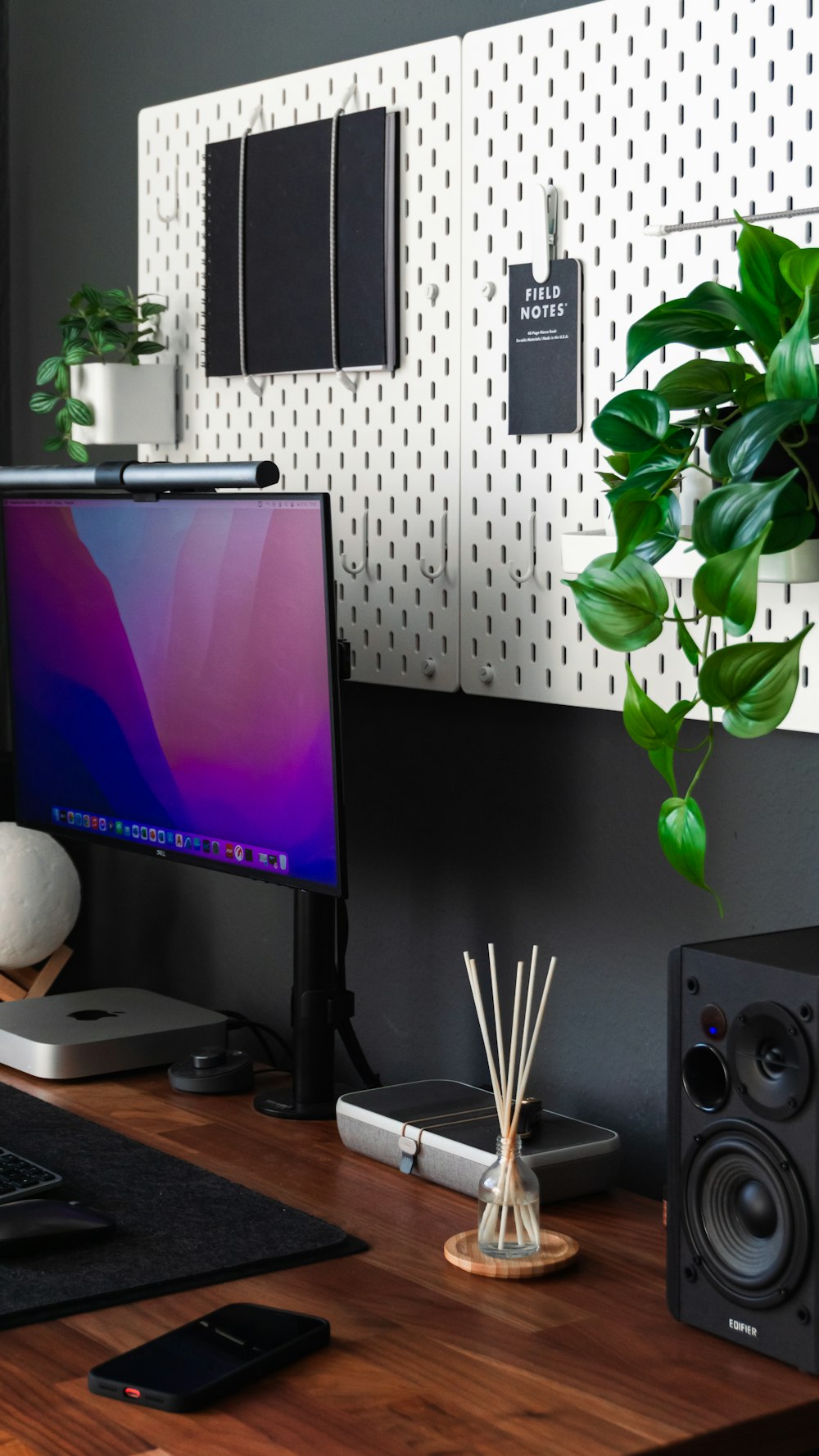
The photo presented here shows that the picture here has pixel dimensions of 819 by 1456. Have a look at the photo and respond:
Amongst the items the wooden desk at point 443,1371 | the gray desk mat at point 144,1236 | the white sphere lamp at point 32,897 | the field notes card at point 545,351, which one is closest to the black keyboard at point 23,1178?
the gray desk mat at point 144,1236

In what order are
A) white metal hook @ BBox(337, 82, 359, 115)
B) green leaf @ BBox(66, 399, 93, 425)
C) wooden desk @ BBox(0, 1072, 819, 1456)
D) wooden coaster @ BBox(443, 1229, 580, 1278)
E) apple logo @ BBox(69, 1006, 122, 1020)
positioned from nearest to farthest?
wooden desk @ BBox(0, 1072, 819, 1456) → wooden coaster @ BBox(443, 1229, 580, 1278) → white metal hook @ BBox(337, 82, 359, 115) → apple logo @ BBox(69, 1006, 122, 1020) → green leaf @ BBox(66, 399, 93, 425)

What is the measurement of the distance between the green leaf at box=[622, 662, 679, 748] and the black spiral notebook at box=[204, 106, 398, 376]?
653mm

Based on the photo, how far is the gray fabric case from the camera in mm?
1374

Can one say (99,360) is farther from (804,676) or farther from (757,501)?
(757,501)

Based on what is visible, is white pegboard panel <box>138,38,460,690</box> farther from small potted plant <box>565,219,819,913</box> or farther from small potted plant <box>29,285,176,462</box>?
small potted plant <box>565,219,819,913</box>

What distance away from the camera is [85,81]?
2189mm

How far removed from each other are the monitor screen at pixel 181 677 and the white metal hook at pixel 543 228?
0.94ft

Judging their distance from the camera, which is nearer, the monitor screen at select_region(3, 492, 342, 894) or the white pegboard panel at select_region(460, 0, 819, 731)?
the white pegboard panel at select_region(460, 0, 819, 731)

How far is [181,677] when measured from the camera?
5.60 feet

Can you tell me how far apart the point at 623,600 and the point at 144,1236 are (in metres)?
0.60

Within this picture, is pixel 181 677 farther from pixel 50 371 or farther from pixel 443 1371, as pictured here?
pixel 443 1371

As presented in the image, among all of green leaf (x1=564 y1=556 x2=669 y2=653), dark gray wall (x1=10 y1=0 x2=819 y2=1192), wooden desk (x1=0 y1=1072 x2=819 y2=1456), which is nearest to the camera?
wooden desk (x1=0 y1=1072 x2=819 y2=1456)

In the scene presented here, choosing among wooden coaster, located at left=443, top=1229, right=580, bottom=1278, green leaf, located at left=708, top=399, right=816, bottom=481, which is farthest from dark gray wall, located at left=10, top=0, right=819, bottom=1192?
green leaf, located at left=708, top=399, right=816, bottom=481

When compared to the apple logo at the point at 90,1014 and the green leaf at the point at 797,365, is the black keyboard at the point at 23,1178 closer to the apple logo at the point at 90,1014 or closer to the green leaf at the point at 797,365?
the apple logo at the point at 90,1014
